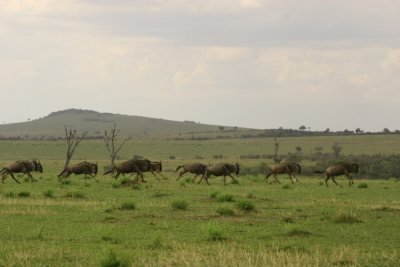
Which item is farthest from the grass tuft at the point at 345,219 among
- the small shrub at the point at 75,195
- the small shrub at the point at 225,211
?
the small shrub at the point at 75,195

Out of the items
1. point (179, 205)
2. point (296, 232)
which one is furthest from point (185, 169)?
point (296, 232)

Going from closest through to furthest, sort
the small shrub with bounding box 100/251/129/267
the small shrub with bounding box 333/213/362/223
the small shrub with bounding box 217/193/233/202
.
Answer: the small shrub with bounding box 100/251/129/267 < the small shrub with bounding box 333/213/362/223 < the small shrub with bounding box 217/193/233/202

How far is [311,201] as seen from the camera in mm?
27578

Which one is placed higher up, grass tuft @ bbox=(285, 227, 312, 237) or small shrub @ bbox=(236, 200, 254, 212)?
small shrub @ bbox=(236, 200, 254, 212)

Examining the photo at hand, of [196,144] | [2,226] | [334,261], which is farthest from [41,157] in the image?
[334,261]

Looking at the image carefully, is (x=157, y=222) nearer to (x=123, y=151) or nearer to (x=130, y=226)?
(x=130, y=226)

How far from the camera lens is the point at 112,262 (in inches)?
487

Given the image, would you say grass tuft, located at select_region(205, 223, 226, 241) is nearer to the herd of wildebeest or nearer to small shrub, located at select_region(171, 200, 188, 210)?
small shrub, located at select_region(171, 200, 188, 210)

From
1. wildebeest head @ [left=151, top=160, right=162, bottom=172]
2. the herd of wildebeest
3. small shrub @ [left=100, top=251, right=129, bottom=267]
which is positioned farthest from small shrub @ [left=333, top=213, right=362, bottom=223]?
wildebeest head @ [left=151, top=160, right=162, bottom=172]

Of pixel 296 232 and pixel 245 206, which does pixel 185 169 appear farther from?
pixel 296 232

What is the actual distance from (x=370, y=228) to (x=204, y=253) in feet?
20.5

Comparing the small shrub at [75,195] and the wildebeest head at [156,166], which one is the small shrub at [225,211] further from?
the wildebeest head at [156,166]

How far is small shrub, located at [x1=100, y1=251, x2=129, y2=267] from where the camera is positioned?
12344 mm

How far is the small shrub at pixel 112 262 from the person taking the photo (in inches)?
486
